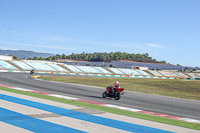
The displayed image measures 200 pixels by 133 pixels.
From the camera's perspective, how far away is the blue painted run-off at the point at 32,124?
8109 millimetres

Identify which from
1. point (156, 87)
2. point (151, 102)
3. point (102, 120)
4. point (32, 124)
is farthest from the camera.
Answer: point (156, 87)

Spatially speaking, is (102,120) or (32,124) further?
(102,120)

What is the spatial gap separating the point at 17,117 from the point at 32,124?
1188mm

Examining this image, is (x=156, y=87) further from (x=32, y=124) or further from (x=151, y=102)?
(x=32, y=124)

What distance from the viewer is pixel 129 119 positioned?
35.1ft

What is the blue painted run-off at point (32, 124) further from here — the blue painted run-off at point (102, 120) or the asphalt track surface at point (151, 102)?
the asphalt track surface at point (151, 102)

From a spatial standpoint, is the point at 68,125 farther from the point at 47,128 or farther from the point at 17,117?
the point at 17,117

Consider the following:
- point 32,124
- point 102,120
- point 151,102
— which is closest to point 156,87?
point 151,102

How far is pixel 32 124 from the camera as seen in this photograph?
8.66 metres

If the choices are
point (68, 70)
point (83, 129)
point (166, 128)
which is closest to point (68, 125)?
point (83, 129)

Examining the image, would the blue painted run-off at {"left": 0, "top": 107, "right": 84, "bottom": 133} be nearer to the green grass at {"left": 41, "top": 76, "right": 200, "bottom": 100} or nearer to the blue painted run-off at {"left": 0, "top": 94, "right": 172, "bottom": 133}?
the blue painted run-off at {"left": 0, "top": 94, "right": 172, "bottom": 133}

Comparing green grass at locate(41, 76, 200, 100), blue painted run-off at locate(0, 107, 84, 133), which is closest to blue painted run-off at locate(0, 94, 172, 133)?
blue painted run-off at locate(0, 107, 84, 133)

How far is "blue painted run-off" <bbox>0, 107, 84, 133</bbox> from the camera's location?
8.11 meters

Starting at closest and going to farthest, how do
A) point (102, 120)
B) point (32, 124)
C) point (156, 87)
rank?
point (32, 124) → point (102, 120) → point (156, 87)
